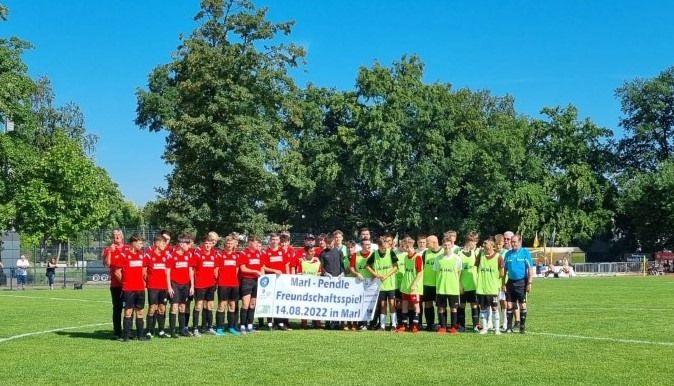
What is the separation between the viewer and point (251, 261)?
1845cm

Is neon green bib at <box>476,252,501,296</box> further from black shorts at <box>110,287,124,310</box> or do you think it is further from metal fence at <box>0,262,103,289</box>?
metal fence at <box>0,262,103,289</box>

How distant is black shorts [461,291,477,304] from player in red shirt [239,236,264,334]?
434 cm

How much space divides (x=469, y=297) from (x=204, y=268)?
5560mm

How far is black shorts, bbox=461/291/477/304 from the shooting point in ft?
58.7

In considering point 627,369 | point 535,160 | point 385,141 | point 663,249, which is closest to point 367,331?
point 627,369

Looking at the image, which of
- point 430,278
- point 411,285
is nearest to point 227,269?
point 411,285

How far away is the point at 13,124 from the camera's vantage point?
2154 inches

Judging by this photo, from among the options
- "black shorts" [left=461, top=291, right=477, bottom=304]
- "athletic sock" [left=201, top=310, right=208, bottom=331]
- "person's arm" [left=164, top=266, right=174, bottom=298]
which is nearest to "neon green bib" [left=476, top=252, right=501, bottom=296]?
"black shorts" [left=461, top=291, right=477, bottom=304]

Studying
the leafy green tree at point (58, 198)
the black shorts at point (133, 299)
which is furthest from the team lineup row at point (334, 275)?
the leafy green tree at point (58, 198)

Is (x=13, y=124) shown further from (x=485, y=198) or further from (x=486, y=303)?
(x=486, y=303)

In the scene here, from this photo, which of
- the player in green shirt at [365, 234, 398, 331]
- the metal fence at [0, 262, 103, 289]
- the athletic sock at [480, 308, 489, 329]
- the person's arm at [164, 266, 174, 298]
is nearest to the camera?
the person's arm at [164, 266, 174, 298]

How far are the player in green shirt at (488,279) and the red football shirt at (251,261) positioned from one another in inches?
184

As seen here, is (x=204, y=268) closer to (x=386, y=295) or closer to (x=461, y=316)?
(x=386, y=295)

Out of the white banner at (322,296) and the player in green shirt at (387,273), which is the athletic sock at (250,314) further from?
the player in green shirt at (387,273)
